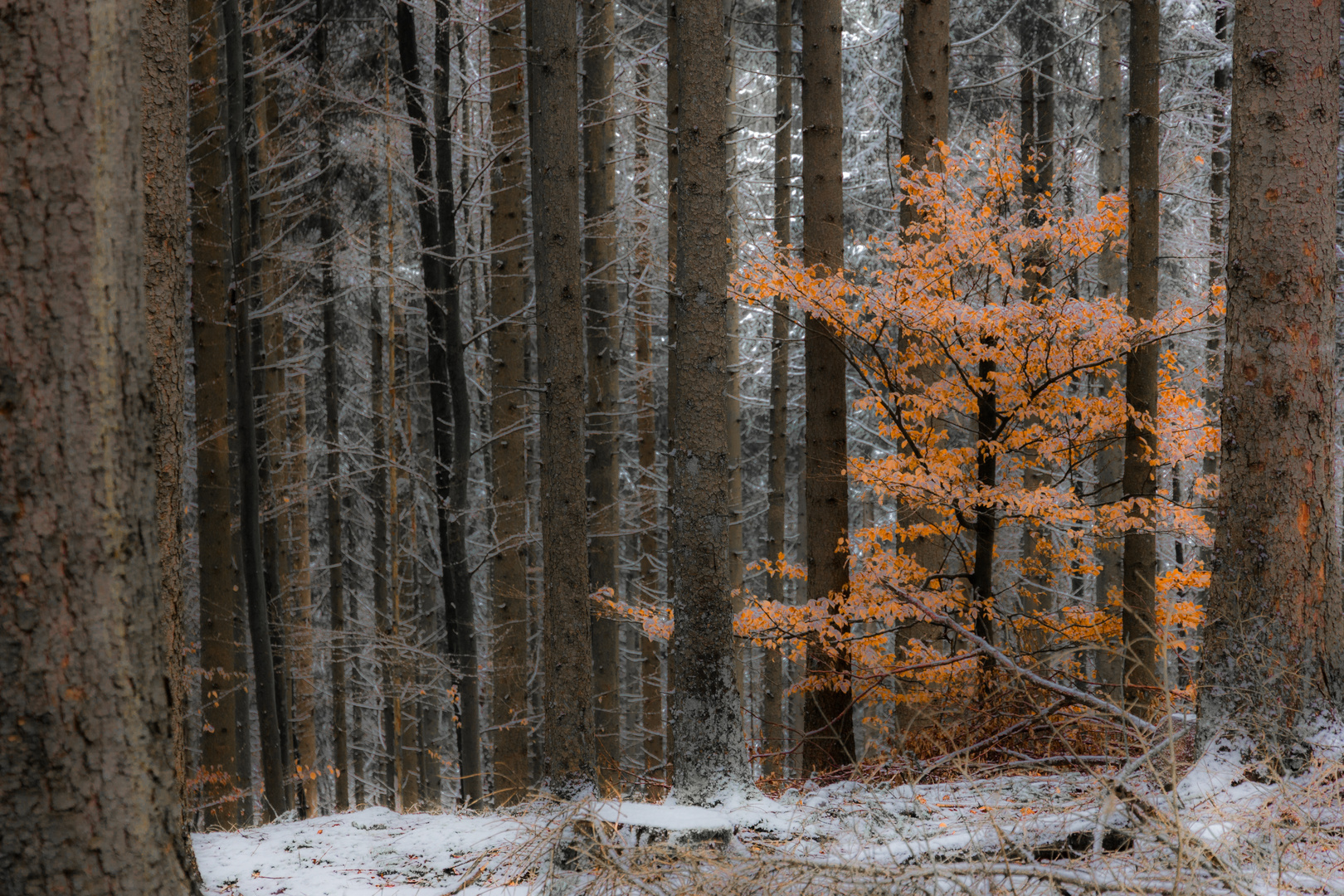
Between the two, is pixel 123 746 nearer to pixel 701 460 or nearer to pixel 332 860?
pixel 332 860

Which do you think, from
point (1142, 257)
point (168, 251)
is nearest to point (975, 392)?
point (1142, 257)

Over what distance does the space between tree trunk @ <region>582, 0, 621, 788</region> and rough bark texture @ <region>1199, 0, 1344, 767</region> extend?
717 centimetres

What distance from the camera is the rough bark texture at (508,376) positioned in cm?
928

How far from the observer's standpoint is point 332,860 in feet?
17.5

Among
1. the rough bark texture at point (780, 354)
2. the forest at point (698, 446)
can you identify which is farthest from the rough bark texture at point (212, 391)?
the rough bark texture at point (780, 354)

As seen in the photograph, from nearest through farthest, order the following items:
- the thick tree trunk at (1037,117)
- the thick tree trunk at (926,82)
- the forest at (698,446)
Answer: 1. the forest at (698,446)
2. the thick tree trunk at (926,82)
3. the thick tree trunk at (1037,117)

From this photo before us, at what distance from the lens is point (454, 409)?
9281mm

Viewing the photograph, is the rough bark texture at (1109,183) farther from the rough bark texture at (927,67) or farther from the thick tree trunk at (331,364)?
the thick tree trunk at (331,364)

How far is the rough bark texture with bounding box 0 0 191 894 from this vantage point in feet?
7.07

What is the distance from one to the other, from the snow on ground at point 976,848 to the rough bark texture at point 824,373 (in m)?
2.46

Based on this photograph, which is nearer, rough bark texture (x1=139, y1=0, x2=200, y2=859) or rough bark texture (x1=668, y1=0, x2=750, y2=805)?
rough bark texture (x1=139, y1=0, x2=200, y2=859)

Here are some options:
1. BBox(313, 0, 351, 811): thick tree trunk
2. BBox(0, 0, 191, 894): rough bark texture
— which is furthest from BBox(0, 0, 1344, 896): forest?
BBox(313, 0, 351, 811): thick tree trunk

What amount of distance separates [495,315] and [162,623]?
7406 mm

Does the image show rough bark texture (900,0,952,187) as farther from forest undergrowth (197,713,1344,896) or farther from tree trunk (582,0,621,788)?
forest undergrowth (197,713,1344,896)
